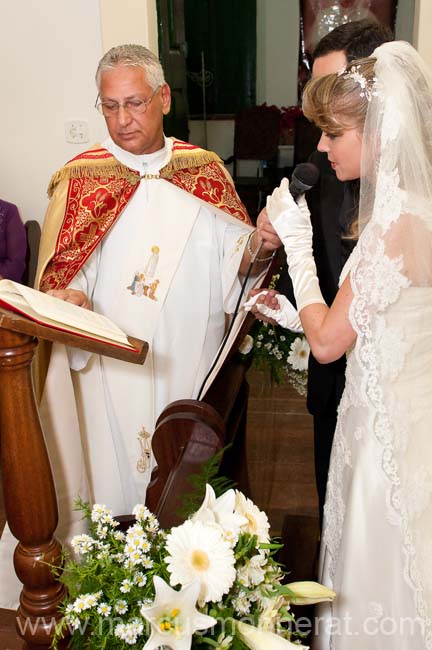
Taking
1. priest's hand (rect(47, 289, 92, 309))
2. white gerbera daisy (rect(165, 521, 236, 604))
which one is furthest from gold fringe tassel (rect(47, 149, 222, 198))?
white gerbera daisy (rect(165, 521, 236, 604))

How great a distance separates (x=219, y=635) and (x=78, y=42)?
4024 millimetres

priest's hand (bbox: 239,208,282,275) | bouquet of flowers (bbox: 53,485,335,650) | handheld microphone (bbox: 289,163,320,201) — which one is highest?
handheld microphone (bbox: 289,163,320,201)

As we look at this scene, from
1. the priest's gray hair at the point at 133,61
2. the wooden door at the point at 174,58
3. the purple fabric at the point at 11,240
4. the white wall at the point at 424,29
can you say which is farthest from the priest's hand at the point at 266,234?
the wooden door at the point at 174,58

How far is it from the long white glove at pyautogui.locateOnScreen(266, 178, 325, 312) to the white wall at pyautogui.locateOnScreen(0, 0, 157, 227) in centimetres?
257

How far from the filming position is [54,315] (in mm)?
1596

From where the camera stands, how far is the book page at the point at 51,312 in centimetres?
157

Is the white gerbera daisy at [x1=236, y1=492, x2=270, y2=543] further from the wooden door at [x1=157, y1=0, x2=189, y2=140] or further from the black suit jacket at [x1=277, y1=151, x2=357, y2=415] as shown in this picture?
the wooden door at [x1=157, y1=0, x2=189, y2=140]

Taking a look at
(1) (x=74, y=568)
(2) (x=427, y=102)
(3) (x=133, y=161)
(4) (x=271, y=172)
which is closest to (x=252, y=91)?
(4) (x=271, y=172)

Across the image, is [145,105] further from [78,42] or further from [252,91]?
[252,91]

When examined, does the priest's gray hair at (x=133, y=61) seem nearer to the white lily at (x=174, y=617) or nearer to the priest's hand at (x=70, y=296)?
the priest's hand at (x=70, y=296)

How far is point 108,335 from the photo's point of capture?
5.45ft

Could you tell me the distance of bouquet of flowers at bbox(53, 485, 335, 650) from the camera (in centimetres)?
116

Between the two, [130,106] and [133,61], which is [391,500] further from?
[133,61]

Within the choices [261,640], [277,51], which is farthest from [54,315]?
[277,51]
